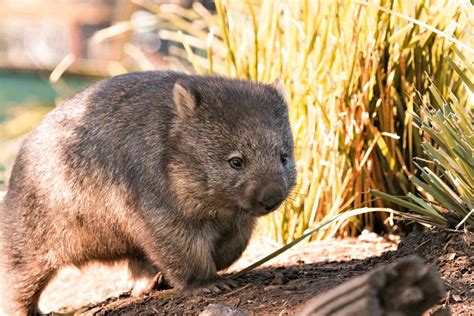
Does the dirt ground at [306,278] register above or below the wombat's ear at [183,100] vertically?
below

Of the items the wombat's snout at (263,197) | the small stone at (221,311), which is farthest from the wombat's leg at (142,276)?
the small stone at (221,311)

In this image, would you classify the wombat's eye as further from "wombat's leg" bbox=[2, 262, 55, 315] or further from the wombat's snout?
"wombat's leg" bbox=[2, 262, 55, 315]

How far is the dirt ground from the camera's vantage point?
335 centimetres

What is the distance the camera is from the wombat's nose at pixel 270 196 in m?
3.62

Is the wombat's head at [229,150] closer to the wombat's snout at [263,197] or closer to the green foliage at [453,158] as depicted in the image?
the wombat's snout at [263,197]

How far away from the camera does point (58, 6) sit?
14.8 m

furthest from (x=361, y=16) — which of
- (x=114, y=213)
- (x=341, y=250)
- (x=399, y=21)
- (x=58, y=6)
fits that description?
(x=58, y=6)

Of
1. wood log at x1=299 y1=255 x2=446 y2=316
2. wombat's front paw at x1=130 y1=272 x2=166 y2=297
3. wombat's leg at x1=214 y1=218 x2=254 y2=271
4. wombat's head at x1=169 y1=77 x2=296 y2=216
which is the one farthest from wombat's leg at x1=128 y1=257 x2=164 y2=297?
wood log at x1=299 y1=255 x2=446 y2=316

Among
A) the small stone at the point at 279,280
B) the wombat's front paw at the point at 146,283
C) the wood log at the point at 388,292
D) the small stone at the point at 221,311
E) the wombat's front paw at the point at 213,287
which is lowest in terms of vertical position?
the wombat's front paw at the point at 146,283

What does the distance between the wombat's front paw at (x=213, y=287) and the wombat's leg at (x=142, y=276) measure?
350 mm

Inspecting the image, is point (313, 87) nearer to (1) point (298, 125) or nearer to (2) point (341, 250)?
(1) point (298, 125)

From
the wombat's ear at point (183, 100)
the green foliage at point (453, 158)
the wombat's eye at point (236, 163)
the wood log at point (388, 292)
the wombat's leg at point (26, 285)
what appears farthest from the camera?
the wombat's leg at point (26, 285)

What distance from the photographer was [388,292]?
2.28 m

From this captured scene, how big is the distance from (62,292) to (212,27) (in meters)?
2.05
